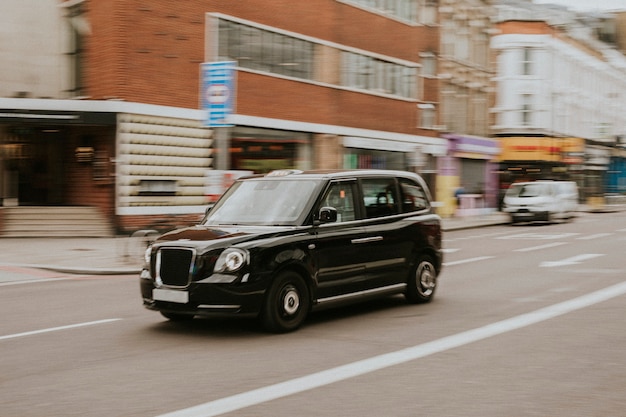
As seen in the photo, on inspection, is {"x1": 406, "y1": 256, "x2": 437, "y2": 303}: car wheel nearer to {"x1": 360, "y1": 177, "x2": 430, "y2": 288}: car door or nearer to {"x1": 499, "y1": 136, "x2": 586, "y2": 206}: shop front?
{"x1": 360, "y1": 177, "x2": 430, "y2": 288}: car door

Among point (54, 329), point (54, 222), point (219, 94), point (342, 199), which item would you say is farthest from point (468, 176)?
point (54, 329)

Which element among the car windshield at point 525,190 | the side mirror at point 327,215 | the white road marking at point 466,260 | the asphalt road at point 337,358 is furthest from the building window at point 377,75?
the side mirror at point 327,215

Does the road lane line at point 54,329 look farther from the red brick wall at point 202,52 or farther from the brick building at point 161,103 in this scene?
Answer: the red brick wall at point 202,52

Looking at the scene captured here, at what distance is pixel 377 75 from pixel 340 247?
90.1 ft

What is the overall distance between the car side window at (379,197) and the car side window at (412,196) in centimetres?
21

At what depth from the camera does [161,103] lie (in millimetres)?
24656

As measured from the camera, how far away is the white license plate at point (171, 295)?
8249 millimetres

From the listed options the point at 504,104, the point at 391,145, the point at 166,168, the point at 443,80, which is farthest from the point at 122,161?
the point at 504,104

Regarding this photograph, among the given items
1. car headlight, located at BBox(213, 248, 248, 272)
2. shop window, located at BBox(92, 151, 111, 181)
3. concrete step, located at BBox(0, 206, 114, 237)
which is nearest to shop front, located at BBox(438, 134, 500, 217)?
shop window, located at BBox(92, 151, 111, 181)

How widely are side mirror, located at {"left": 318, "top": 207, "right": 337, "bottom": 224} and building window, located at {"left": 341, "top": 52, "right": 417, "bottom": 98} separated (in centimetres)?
2498

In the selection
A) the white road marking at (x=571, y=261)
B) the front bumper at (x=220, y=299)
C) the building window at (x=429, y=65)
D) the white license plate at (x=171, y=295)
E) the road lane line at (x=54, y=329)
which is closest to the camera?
the front bumper at (x=220, y=299)

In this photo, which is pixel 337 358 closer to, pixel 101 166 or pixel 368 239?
pixel 368 239

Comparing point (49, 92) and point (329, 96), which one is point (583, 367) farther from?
point (329, 96)

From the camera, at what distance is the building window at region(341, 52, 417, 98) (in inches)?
1336
